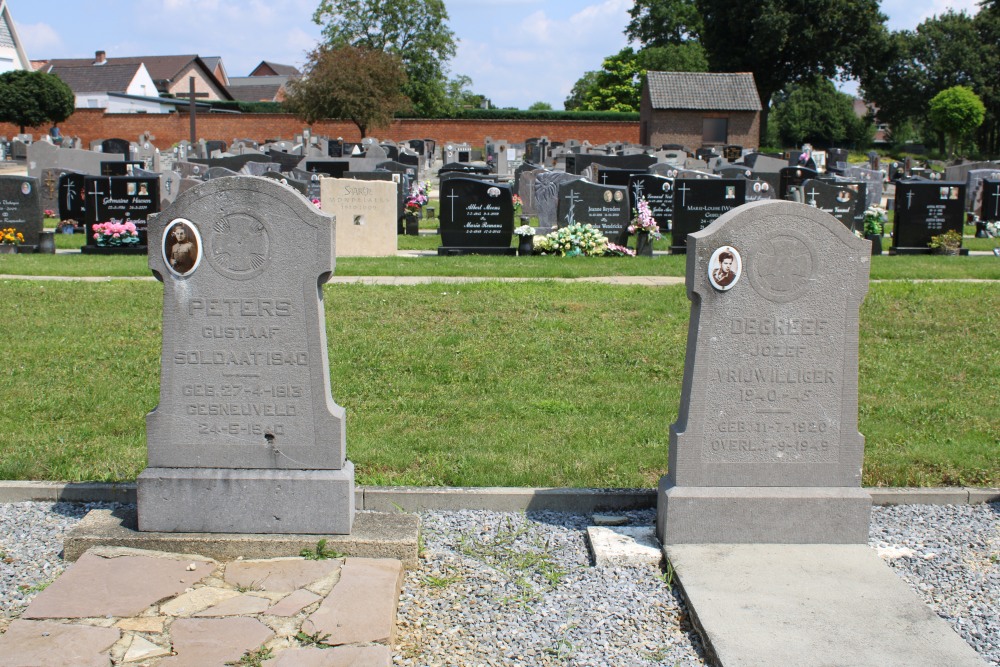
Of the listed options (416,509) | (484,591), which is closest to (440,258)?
(416,509)

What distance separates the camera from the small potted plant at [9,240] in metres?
15.4

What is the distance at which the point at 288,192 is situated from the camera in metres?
4.80

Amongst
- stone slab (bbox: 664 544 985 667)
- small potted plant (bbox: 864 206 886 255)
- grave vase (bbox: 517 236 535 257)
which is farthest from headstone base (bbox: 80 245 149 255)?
stone slab (bbox: 664 544 985 667)

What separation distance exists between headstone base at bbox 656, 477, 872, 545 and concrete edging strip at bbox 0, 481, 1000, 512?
57 centimetres

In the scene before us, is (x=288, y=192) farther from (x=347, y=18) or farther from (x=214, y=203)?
(x=347, y=18)

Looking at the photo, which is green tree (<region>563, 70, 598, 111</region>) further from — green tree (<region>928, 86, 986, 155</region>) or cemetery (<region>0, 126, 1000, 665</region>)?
cemetery (<region>0, 126, 1000, 665</region>)

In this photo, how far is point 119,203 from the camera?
630 inches

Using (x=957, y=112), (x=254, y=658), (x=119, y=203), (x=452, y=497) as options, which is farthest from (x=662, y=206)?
(x=957, y=112)

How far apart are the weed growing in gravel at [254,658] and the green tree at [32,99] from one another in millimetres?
54181

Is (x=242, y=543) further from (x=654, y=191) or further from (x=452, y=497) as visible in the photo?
(x=654, y=191)

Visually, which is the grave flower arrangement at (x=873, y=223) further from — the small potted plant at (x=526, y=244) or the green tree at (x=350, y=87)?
the green tree at (x=350, y=87)

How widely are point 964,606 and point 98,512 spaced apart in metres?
4.29

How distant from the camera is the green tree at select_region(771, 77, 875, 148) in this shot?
254ft

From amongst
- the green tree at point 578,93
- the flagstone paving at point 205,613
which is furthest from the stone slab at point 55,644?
the green tree at point 578,93
